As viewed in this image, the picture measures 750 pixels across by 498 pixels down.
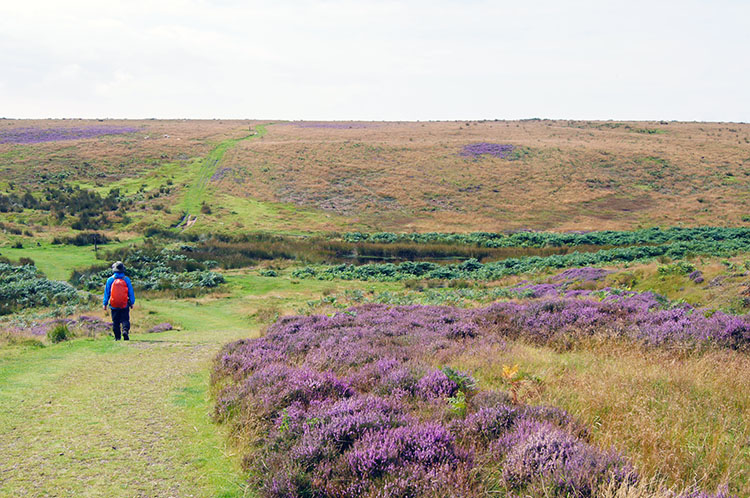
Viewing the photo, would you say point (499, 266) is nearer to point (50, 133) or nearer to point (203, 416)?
point (203, 416)

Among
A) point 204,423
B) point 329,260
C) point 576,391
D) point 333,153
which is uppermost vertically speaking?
point 333,153

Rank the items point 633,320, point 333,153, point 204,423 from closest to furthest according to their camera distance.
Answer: point 204,423, point 633,320, point 333,153

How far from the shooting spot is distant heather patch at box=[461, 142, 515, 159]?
3346 inches

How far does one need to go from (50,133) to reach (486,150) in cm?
9170

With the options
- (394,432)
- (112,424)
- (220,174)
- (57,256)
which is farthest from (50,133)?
(394,432)

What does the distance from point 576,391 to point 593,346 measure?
3.66 m

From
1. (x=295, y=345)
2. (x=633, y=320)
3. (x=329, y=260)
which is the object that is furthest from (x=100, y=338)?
(x=329, y=260)

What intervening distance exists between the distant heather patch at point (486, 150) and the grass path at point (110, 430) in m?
80.4

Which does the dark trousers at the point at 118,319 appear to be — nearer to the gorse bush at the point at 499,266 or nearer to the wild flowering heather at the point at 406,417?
the wild flowering heather at the point at 406,417

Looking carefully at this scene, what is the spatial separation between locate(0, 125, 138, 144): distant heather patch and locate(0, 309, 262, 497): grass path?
101460 mm

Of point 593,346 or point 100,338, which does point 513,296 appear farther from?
point 100,338

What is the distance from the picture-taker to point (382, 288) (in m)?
29.8

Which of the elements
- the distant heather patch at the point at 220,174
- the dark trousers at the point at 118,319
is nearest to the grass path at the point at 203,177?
the distant heather patch at the point at 220,174

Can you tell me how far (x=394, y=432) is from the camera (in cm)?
454
